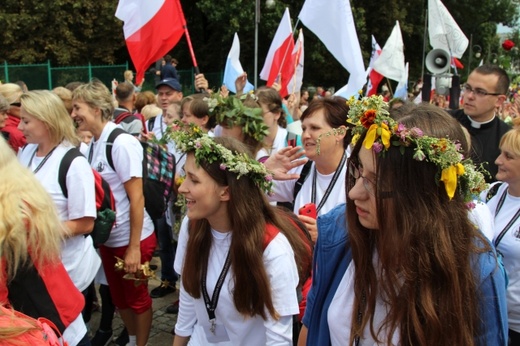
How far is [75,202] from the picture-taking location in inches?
127

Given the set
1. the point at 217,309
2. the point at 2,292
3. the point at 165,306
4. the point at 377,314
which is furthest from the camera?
the point at 165,306

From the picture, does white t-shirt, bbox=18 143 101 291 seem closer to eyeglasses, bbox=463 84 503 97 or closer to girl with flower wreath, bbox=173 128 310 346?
girl with flower wreath, bbox=173 128 310 346

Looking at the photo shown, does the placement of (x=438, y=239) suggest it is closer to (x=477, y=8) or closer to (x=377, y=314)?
(x=377, y=314)

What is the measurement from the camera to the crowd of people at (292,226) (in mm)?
1573

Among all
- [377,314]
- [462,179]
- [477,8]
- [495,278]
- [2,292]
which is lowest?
Answer: [2,292]

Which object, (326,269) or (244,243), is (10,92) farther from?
(326,269)

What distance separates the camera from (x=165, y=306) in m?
5.32

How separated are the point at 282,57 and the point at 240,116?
174 inches

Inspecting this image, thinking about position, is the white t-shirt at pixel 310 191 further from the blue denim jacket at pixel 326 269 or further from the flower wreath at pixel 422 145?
the flower wreath at pixel 422 145

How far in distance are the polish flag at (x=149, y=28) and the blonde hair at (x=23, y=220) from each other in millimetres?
3806

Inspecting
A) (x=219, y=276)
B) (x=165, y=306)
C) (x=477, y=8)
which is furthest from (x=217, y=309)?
(x=477, y=8)

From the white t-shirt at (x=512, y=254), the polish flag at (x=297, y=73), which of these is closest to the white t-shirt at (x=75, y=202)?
the white t-shirt at (x=512, y=254)

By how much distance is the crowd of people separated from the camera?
1.57m

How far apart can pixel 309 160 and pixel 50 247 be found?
165 centimetres
